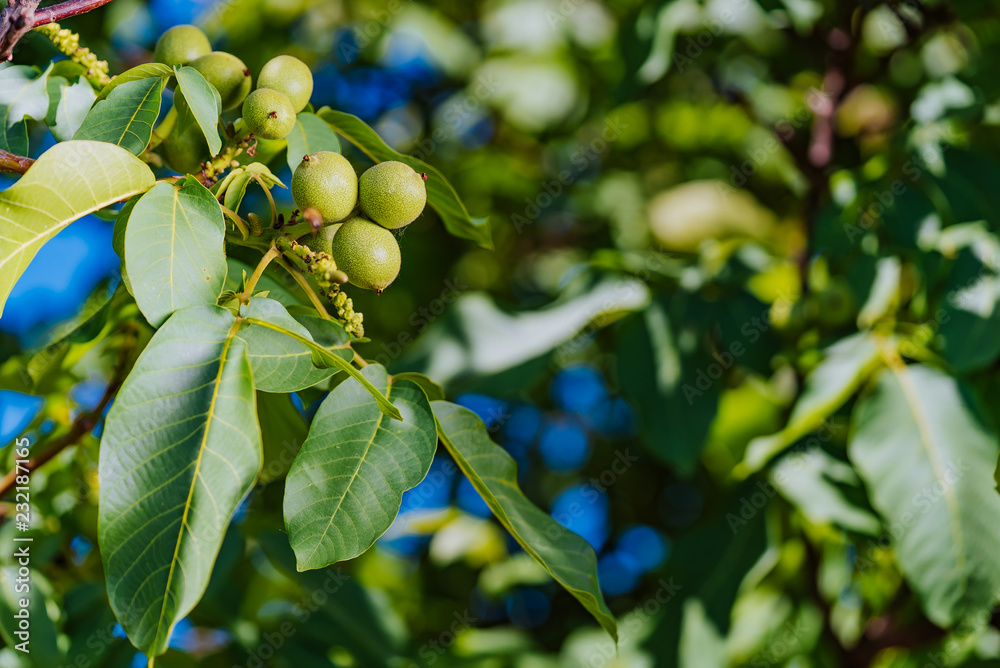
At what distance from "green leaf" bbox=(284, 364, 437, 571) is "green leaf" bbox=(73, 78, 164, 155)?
350 millimetres

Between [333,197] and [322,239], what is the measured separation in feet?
0.19

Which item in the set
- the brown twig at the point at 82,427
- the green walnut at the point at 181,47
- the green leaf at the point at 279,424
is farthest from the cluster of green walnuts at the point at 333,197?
the brown twig at the point at 82,427

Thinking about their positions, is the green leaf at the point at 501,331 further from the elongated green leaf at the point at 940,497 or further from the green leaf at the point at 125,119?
the green leaf at the point at 125,119

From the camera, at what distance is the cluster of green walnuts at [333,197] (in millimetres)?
855

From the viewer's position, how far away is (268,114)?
0.89 meters

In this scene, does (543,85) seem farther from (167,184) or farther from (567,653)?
(167,184)

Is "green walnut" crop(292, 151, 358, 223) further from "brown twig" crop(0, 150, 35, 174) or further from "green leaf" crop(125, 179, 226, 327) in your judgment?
"brown twig" crop(0, 150, 35, 174)

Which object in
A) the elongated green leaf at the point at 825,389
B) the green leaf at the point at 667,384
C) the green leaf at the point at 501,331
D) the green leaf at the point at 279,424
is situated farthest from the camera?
the green leaf at the point at 501,331

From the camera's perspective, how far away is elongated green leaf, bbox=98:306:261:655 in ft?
2.14

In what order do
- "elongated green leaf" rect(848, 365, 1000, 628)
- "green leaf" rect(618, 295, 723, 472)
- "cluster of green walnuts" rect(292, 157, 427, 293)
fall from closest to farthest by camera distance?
1. "cluster of green walnuts" rect(292, 157, 427, 293)
2. "elongated green leaf" rect(848, 365, 1000, 628)
3. "green leaf" rect(618, 295, 723, 472)

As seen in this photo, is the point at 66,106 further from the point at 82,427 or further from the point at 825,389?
the point at 825,389

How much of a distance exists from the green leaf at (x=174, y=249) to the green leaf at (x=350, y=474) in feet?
0.57

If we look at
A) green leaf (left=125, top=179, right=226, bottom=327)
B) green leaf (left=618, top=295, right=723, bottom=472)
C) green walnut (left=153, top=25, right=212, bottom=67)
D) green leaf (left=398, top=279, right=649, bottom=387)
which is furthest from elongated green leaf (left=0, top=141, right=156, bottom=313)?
green leaf (left=618, top=295, right=723, bottom=472)

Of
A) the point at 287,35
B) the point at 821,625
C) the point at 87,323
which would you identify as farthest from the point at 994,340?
the point at 287,35
